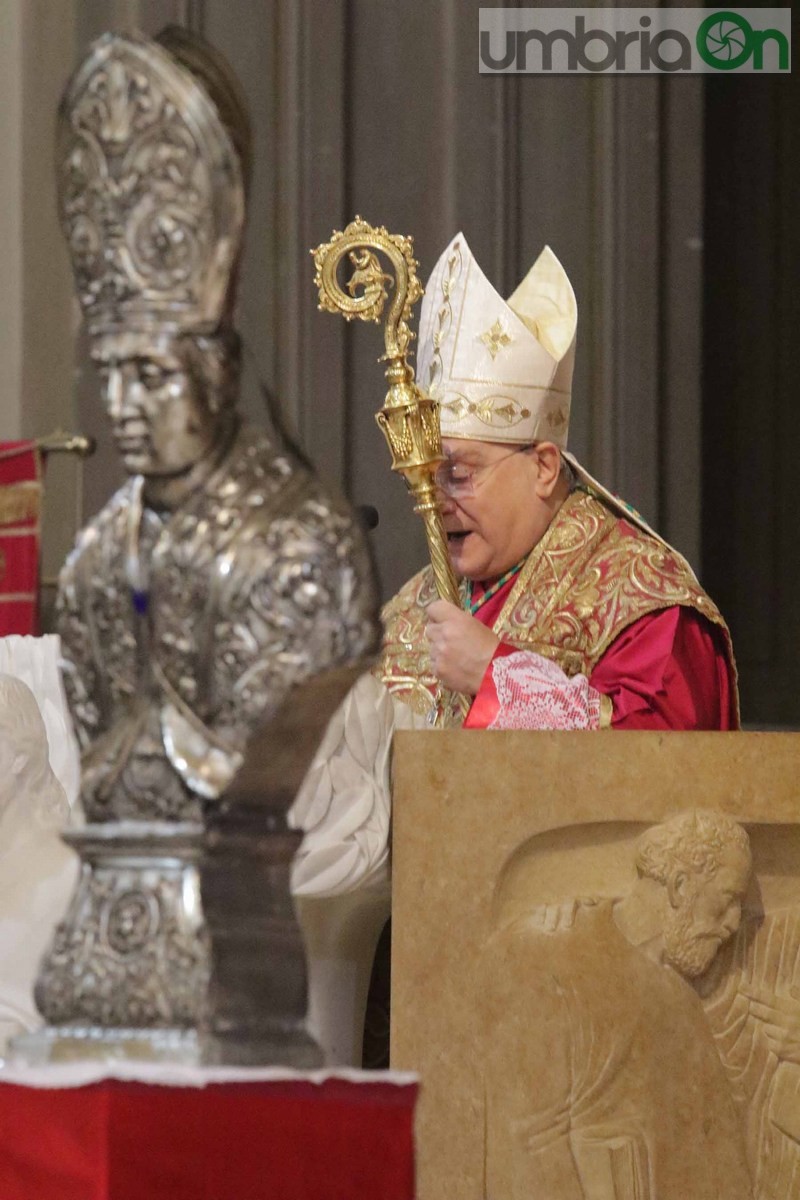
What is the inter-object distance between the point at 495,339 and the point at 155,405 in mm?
3028

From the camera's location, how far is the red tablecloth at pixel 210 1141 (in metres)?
1.61

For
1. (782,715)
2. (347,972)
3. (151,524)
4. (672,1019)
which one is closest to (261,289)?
(782,715)

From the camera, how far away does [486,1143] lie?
3609 mm

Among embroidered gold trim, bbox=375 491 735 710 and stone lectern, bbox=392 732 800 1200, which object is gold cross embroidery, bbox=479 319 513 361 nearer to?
embroidered gold trim, bbox=375 491 735 710

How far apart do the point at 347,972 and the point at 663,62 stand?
135 inches

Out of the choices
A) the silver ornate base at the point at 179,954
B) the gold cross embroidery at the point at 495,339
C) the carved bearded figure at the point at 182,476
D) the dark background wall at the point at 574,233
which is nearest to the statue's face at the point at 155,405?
the carved bearded figure at the point at 182,476

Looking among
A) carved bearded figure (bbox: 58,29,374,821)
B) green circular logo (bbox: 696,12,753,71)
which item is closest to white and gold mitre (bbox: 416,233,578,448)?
green circular logo (bbox: 696,12,753,71)

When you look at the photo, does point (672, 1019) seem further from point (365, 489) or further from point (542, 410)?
point (365, 489)

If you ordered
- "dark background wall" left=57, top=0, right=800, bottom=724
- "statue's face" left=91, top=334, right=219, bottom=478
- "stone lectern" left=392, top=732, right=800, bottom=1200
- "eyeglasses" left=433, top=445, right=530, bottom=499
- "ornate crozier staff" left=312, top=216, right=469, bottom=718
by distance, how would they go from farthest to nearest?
"dark background wall" left=57, top=0, right=800, bottom=724 < "eyeglasses" left=433, top=445, right=530, bottom=499 < "ornate crozier staff" left=312, top=216, right=469, bottom=718 < "stone lectern" left=392, top=732, right=800, bottom=1200 < "statue's face" left=91, top=334, right=219, bottom=478

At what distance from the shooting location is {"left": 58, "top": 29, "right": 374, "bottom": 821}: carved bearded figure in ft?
5.55

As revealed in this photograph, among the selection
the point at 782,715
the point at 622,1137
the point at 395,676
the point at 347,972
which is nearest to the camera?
the point at 622,1137

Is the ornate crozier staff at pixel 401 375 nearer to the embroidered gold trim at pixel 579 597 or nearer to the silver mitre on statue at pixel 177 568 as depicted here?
the embroidered gold trim at pixel 579 597

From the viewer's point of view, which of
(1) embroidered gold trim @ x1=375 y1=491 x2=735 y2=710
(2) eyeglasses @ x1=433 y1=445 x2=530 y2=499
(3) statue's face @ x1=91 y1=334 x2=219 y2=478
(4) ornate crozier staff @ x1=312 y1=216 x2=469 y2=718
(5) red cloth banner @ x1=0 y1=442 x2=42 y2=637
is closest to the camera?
(3) statue's face @ x1=91 y1=334 x2=219 y2=478

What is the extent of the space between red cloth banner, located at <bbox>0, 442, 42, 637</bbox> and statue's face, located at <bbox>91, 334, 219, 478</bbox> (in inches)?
155
